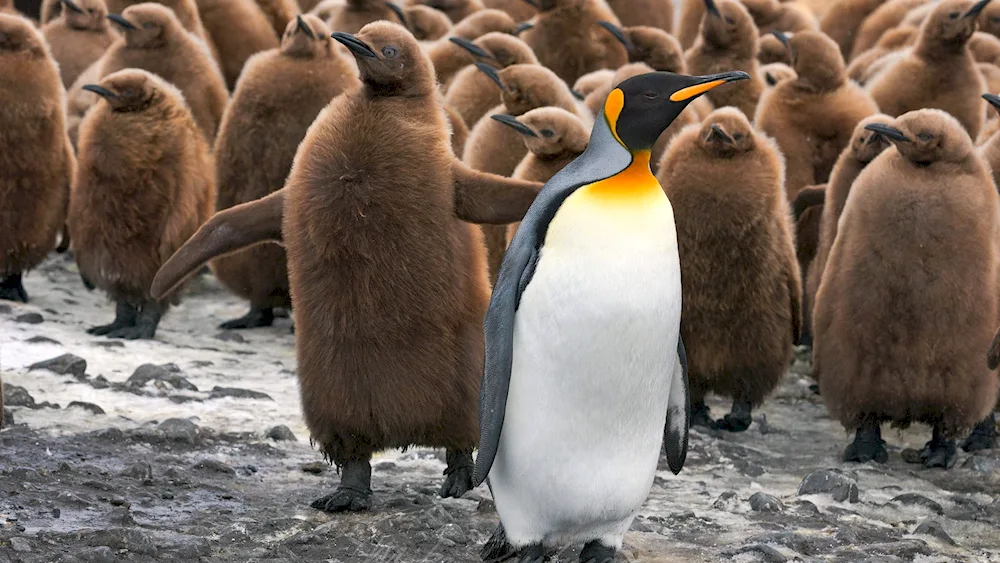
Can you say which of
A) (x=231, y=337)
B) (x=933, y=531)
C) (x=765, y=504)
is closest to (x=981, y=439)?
(x=933, y=531)

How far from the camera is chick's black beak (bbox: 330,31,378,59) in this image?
3918 mm

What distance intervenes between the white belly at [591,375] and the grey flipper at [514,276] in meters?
0.04

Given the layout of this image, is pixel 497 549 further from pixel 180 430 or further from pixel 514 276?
pixel 180 430

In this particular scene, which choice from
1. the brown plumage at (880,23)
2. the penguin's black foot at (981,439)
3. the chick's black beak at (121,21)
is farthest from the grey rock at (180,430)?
the brown plumage at (880,23)

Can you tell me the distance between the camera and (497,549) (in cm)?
360

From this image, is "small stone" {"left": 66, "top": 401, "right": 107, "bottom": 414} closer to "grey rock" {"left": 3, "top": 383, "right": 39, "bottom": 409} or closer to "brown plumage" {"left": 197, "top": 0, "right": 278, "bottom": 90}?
"grey rock" {"left": 3, "top": 383, "right": 39, "bottom": 409}

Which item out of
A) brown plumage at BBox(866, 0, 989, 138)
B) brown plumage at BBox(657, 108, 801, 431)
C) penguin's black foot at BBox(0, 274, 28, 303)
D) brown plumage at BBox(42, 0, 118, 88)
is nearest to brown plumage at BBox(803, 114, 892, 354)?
brown plumage at BBox(657, 108, 801, 431)

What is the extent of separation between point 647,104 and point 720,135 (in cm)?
185

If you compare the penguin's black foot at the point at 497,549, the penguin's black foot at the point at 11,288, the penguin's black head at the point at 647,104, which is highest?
the penguin's black head at the point at 647,104

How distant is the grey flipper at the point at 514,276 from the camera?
3373 mm

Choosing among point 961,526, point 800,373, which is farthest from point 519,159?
point 961,526

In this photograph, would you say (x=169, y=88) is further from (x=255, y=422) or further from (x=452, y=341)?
(x=452, y=341)

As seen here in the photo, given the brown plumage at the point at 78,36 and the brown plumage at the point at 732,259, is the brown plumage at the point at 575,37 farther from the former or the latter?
the brown plumage at the point at 732,259

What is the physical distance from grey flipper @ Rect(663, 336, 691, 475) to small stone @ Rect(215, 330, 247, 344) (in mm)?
2791
